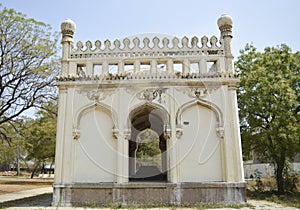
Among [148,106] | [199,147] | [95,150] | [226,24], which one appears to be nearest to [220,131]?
[199,147]

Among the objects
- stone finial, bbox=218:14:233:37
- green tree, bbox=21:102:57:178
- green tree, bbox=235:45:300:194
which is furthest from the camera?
green tree, bbox=21:102:57:178

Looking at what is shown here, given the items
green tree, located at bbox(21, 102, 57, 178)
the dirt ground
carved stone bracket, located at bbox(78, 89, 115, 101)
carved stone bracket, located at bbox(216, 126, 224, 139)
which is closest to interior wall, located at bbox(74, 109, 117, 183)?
carved stone bracket, located at bbox(78, 89, 115, 101)

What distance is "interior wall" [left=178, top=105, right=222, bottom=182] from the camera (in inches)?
430

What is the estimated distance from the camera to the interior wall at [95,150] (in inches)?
434

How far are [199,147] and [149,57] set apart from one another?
4150 mm

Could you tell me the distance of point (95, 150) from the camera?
11.2m

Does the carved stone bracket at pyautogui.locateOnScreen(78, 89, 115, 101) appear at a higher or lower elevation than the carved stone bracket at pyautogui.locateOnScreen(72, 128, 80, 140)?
higher

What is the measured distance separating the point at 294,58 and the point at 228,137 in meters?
8.33

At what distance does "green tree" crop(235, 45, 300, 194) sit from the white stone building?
4551 millimetres

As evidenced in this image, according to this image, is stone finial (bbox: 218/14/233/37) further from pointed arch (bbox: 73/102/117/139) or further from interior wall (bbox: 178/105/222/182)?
pointed arch (bbox: 73/102/117/139)

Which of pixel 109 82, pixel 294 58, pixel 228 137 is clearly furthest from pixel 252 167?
pixel 109 82

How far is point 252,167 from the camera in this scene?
1344 inches

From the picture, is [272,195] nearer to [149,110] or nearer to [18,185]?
[149,110]

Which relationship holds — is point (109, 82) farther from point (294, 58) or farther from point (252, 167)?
point (252, 167)
